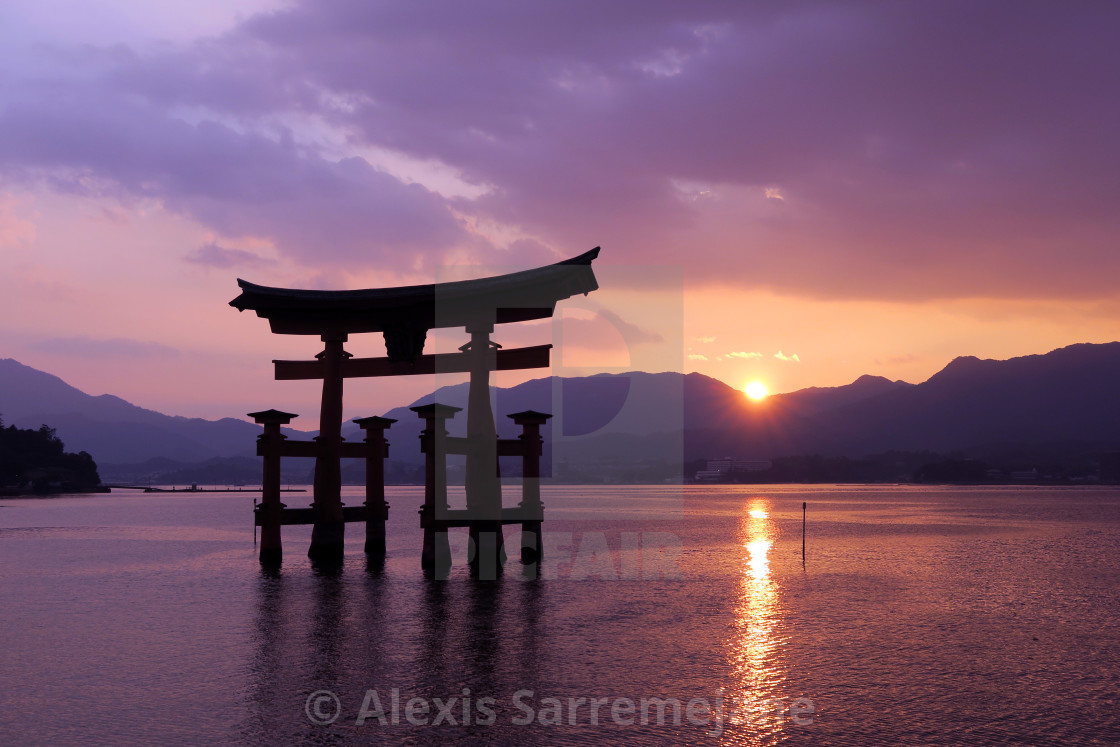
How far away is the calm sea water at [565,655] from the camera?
358 inches

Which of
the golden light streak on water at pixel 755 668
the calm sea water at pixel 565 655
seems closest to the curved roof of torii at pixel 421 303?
the calm sea water at pixel 565 655

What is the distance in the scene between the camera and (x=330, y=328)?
72.4 ft

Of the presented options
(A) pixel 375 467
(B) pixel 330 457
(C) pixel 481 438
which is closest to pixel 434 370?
(C) pixel 481 438

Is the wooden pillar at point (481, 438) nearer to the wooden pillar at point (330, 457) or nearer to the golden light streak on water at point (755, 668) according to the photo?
the wooden pillar at point (330, 457)

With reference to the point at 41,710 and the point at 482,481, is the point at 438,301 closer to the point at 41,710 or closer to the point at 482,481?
the point at 482,481

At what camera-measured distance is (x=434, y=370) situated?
21.7m

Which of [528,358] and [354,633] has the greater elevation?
[528,358]

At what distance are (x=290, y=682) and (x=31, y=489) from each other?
137774mm

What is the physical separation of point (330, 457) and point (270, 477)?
1.64 meters

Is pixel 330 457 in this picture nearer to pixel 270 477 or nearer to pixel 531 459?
pixel 270 477

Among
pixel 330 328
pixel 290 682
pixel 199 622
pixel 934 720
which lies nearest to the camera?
pixel 934 720

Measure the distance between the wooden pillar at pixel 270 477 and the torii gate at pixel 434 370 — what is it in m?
0.03

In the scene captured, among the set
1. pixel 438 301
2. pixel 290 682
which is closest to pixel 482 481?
pixel 438 301

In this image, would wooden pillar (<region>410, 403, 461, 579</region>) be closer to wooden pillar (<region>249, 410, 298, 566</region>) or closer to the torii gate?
the torii gate
